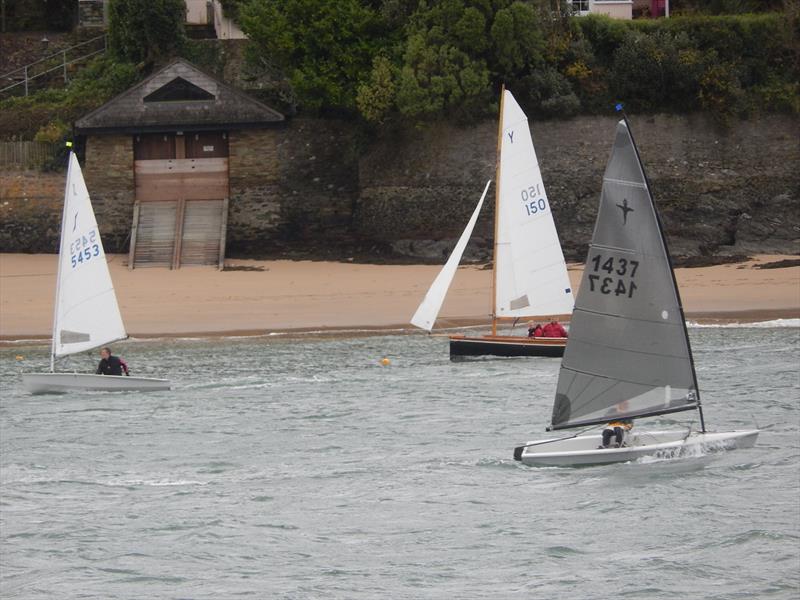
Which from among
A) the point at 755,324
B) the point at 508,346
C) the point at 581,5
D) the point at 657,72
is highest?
the point at 581,5

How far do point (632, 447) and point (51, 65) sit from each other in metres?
33.7

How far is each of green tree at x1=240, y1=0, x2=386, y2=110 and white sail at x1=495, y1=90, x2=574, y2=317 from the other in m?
11.5

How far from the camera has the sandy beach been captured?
36594mm

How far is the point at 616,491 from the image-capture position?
20.4 meters

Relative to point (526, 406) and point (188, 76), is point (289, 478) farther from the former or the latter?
point (188, 76)

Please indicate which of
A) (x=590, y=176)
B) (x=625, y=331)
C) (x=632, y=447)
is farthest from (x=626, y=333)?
(x=590, y=176)

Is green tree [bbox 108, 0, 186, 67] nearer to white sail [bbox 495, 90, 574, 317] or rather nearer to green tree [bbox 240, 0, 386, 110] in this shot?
green tree [bbox 240, 0, 386, 110]

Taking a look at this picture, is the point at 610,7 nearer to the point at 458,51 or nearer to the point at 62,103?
the point at 458,51

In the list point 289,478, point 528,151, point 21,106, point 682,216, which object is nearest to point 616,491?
point 289,478

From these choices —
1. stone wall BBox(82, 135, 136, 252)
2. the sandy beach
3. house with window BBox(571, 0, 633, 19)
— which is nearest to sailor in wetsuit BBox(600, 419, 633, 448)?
the sandy beach

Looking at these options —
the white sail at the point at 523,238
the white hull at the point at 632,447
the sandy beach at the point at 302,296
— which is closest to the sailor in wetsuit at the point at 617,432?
the white hull at the point at 632,447

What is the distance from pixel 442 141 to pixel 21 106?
13319 millimetres

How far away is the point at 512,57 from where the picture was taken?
42875 millimetres

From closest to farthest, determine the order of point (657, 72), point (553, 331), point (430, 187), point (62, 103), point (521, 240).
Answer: point (553, 331) < point (521, 240) < point (657, 72) < point (430, 187) < point (62, 103)
